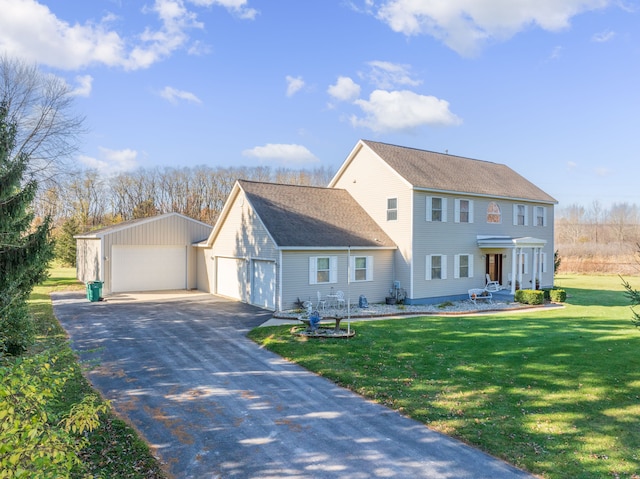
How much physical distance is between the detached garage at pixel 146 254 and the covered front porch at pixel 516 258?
1735 cm

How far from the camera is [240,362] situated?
1082cm

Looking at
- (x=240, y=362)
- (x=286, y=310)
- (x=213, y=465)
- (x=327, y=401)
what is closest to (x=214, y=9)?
(x=286, y=310)

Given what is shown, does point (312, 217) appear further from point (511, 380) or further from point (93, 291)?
point (511, 380)

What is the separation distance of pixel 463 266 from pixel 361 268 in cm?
663

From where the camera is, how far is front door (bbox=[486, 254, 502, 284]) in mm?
24750

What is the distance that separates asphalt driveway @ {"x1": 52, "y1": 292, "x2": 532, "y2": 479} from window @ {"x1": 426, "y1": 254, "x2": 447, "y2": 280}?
1151 centimetres

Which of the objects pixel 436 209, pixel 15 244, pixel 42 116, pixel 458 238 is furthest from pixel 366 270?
pixel 42 116

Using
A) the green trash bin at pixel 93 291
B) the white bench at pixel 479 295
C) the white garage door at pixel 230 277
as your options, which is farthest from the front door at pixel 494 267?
the green trash bin at pixel 93 291

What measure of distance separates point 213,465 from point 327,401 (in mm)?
2926

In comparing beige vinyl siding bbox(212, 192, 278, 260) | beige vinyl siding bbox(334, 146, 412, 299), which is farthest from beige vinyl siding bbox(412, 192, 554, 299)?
beige vinyl siding bbox(212, 192, 278, 260)

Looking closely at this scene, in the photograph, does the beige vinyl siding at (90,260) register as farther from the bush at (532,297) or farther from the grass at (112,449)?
the bush at (532,297)

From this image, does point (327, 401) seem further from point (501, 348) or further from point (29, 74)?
point (29, 74)

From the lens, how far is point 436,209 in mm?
21766

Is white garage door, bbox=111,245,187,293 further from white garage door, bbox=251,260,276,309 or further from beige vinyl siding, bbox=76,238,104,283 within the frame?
white garage door, bbox=251,260,276,309
